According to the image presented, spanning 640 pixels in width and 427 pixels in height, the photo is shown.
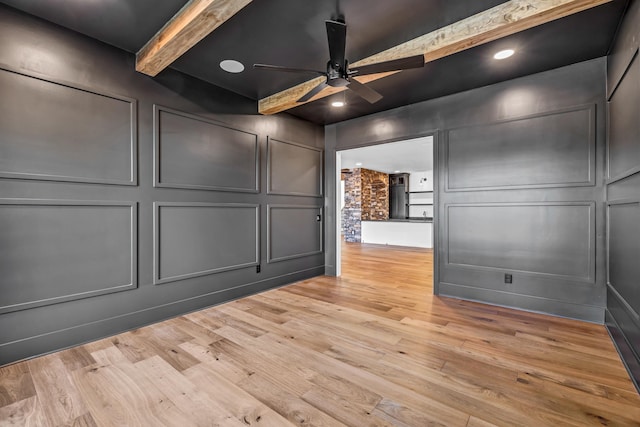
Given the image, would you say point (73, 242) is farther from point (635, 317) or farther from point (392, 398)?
point (635, 317)

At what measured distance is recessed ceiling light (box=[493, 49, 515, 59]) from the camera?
252 centimetres

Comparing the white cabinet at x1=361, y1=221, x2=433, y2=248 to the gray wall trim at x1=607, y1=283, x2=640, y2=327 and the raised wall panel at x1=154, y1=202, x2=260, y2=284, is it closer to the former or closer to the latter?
the gray wall trim at x1=607, y1=283, x2=640, y2=327

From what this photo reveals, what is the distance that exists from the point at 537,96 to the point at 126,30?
3.92 m

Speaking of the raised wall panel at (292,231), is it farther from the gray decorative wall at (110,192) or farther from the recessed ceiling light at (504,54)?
the recessed ceiling light at (504,54)

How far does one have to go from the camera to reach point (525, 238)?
3088mm

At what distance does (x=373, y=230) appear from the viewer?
890 centimetres

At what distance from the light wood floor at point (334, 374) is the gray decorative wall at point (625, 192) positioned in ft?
0.81

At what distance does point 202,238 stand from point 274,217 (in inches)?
42.9

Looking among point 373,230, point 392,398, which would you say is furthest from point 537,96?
point 373,230

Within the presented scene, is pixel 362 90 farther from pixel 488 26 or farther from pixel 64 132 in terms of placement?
pixel 64 132

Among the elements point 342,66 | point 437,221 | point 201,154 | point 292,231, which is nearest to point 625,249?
point 437,221

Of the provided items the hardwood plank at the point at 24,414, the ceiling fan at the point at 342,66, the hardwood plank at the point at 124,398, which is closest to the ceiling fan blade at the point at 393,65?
the ceiling fan at the point at 342,66

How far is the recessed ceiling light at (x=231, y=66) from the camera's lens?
2.76 meters

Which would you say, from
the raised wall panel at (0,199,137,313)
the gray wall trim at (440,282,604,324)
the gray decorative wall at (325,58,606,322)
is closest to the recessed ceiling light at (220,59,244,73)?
the raised wall panel at (0,199,137,313)
